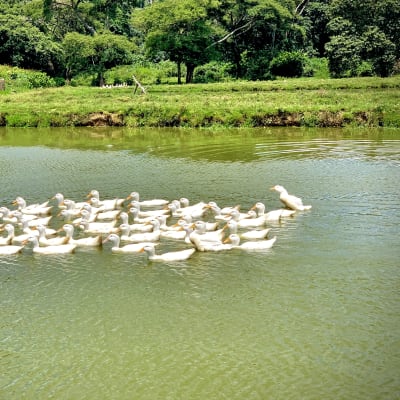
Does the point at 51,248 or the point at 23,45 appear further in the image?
the point at 23,45

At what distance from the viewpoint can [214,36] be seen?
51938mm

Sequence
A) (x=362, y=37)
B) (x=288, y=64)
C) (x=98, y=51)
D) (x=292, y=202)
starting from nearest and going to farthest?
(x=292, y=202) → (x=362, y=37) → (x=98, y=51) → (x=288, y=64)

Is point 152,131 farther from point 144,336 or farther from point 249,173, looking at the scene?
point 144,336

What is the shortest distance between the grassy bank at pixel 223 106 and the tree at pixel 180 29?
5.67 metres

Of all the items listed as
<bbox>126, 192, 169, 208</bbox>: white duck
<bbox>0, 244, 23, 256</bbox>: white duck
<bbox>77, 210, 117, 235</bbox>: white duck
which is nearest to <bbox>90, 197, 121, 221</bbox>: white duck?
<bbox>126, 192, 169, 208</bbox>: white duck

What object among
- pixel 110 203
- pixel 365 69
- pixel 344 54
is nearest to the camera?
pixel 110 203

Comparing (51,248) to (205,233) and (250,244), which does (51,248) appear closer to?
(205,233)

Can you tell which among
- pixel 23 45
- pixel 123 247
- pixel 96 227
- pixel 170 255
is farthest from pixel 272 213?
pixel 23 45

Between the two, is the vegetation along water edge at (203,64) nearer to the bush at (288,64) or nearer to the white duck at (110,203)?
the bush at (288,64)

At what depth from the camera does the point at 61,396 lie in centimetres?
803

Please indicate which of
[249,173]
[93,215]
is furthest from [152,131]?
[93,215]

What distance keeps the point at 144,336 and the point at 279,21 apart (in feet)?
141

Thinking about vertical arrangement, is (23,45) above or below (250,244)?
above

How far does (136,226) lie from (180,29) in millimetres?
35416
